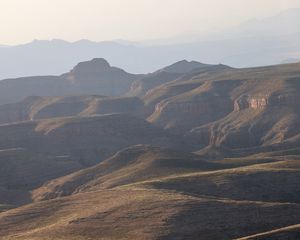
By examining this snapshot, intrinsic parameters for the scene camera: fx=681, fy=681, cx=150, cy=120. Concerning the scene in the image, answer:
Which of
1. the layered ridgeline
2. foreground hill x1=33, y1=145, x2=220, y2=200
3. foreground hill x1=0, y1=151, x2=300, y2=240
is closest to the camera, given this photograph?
foreground hill x1=0, y1=151, x2=300, y2=240

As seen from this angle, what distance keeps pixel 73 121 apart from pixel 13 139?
640 inches

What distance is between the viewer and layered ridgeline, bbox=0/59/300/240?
67.1 m

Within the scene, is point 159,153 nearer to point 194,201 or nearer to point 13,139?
point 194,201

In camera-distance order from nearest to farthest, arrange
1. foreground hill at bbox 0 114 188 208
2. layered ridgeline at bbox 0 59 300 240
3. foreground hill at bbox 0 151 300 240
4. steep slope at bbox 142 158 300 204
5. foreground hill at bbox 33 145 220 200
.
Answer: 1. foreground hill at bbox 0 151 300 240
2. layered ridgeline at bbox 0 59 300 240
3. steep slope at bbox 142 158 300 204
4. foreground hill at bbox 33 145 220 200
5. foreground hill at bbox 0 114 188 208

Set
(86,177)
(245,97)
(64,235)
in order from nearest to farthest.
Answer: (64,235) → (86,177) → (245,97)

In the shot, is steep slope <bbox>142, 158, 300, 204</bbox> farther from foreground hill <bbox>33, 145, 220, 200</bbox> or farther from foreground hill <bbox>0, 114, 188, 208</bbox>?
foreground hill <bbox>0, 114, 188, 208</bbox>

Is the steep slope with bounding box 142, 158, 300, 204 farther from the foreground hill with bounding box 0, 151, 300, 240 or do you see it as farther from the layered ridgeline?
the layered ridgeline

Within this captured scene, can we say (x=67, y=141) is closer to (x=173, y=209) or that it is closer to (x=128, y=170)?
(x=128, y=170)

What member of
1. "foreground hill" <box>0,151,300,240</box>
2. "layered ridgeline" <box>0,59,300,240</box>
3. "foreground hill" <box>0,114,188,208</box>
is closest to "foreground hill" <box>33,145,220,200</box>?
"layered ridgeline" <box>0,59,300,240</box>

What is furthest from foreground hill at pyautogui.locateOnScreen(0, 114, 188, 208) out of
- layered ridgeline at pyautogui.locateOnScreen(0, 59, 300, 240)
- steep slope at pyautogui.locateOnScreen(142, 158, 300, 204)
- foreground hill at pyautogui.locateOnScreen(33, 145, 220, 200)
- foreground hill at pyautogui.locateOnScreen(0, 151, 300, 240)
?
steep slope at pyautogui.locateOnScreen(142, 158, 300, 204)

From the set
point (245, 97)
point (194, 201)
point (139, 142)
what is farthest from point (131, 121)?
point (194, 201)

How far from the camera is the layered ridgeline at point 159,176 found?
67062 mm

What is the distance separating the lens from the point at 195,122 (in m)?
200

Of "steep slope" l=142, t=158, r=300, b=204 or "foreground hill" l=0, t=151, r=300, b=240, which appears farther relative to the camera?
"steep slope" l=142, t=158, r=300, b=204
